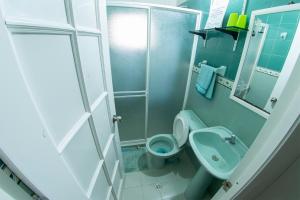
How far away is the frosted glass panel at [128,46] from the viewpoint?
147cm

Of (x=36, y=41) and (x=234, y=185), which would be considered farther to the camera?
(x=234, y=185)

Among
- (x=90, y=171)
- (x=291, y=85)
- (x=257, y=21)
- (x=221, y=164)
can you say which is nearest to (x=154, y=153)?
(x=221, y=164)

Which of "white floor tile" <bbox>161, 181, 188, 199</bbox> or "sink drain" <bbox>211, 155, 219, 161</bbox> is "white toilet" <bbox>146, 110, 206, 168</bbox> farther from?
"sink drain" <bbox>211, 155, 219, 161</bbox>

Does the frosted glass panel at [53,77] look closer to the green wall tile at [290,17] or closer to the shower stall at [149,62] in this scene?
the shower stall at [149,62]

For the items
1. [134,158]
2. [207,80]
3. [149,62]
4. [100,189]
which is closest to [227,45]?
[207,80]

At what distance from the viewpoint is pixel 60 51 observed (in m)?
0.51

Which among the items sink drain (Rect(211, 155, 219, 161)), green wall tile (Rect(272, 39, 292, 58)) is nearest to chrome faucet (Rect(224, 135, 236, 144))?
sink drain (Rect(211, 155, 219, 161))

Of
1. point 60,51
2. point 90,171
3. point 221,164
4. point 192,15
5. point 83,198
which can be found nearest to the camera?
point 60,51

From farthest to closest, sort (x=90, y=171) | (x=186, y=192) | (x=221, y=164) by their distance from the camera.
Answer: (x=186, y=192) → (x=221, y=164) → (x=90, y=171)

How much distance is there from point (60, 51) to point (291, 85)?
80cm

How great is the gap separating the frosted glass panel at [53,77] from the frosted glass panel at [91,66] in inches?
3.9

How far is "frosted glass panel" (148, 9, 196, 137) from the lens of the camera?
161 cm

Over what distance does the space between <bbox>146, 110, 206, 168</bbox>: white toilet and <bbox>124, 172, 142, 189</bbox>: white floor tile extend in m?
0.22

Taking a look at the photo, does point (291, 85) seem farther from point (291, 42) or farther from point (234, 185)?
point (291, 42)
